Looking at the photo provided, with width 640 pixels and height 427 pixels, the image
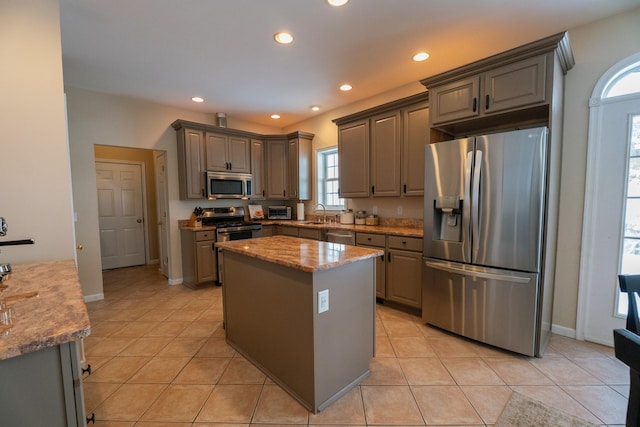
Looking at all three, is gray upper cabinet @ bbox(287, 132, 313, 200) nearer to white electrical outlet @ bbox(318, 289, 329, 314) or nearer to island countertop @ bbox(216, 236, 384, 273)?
island countertop @ bbox(216, 236, 384, 273)

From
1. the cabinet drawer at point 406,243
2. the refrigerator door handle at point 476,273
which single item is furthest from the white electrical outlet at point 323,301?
the cabinet drawer at point 406,243

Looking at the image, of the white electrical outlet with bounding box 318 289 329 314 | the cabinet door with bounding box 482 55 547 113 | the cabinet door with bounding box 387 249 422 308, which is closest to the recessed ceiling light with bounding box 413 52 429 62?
the cabinet door with bounding box 482 55 547 113

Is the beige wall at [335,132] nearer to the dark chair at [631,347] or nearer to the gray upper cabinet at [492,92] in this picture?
the gray upper cabinet at [492,92]

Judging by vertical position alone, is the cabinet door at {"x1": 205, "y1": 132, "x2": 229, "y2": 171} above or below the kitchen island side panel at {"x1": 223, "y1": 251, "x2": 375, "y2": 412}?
above

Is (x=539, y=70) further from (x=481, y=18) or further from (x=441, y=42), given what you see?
(x=441, y=42)

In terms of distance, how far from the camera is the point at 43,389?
2.79 ft

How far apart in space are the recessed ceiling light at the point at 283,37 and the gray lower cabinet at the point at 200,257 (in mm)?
2755

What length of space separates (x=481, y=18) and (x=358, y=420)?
3092mm

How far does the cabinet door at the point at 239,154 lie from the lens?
457 centimetres

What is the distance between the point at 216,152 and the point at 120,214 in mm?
2824

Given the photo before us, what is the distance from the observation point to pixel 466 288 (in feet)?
8.04

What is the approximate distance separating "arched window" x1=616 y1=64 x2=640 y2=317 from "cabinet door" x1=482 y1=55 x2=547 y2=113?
0.76m

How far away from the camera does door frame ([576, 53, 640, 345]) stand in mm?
2277

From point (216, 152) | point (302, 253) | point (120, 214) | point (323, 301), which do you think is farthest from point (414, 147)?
point (120, 214)
